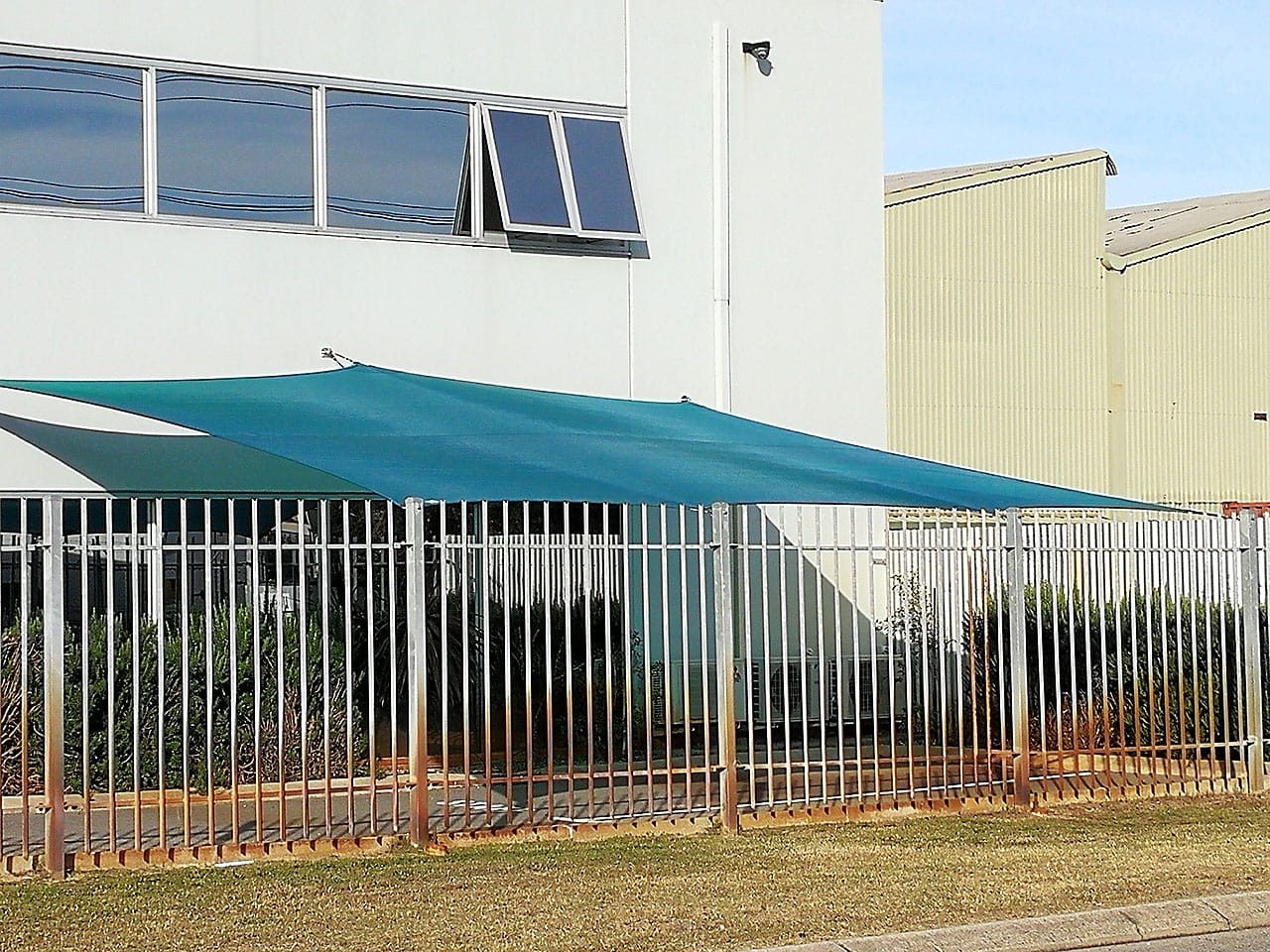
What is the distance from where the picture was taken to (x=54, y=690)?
9.74 m

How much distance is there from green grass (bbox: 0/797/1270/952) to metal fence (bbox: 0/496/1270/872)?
63 centimetres

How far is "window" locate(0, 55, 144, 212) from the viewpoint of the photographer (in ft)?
46.8

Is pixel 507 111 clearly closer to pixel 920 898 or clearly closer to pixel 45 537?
pixel 45 537

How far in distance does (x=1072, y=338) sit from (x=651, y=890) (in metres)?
20.8

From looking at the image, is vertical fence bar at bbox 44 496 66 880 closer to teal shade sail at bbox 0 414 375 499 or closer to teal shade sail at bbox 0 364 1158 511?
teal shade sail at bbox 0 364 1158 511

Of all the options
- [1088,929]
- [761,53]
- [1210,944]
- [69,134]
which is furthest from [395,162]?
[1210,944]

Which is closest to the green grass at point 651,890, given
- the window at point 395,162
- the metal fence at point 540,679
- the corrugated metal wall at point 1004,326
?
the metal fence at point 540,679

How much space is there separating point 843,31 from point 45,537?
33.3ft

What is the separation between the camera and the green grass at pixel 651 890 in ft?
27.5

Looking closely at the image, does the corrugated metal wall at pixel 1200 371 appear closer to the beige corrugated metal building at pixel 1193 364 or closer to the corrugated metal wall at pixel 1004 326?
the beige corrugated metal building at pixel 1193 364

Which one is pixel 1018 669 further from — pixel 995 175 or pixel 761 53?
pixel 995 175

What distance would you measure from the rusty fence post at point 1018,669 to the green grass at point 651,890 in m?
0.75

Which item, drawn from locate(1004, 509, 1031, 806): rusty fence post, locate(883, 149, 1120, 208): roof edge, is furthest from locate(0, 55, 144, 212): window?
locate(883, 149, 1120, 208): roof edge

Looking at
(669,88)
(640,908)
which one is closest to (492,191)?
(669,88)
